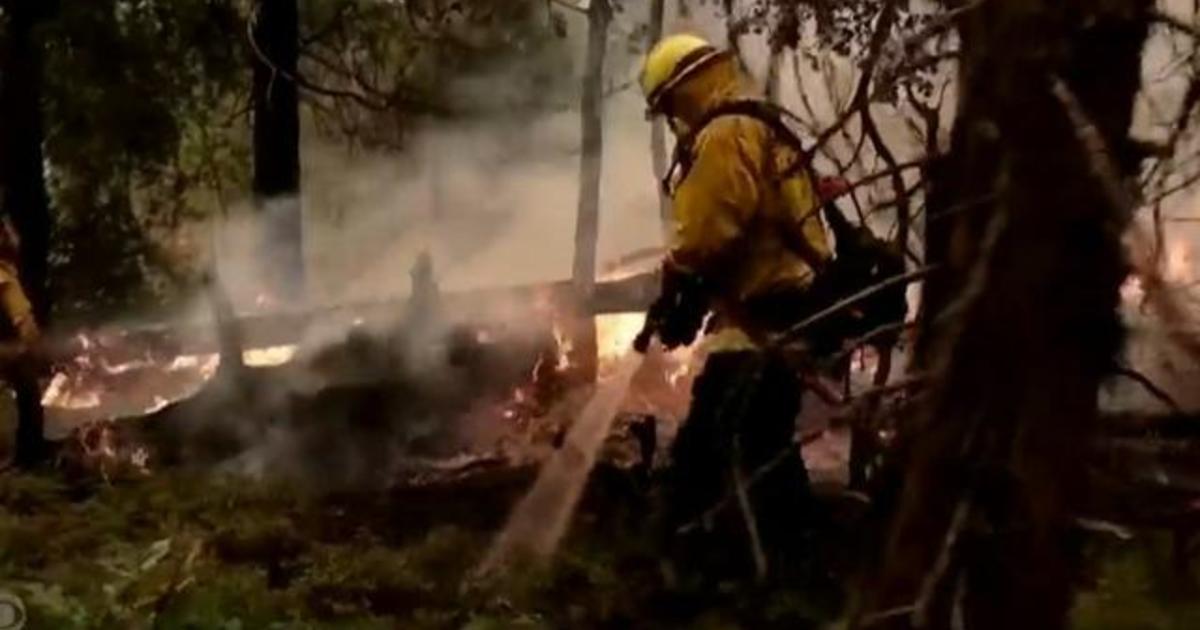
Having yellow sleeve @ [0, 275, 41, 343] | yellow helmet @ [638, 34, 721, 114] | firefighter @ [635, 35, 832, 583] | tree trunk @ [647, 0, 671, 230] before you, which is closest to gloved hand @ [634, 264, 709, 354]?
firefighter @ [635, 35, 832, 583]

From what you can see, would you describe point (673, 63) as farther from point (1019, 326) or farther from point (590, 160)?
point (590, 160)

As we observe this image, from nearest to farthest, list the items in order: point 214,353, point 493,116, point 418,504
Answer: point 418,504 < point 214,353 < point 493,116

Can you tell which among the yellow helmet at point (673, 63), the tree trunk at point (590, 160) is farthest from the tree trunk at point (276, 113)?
the yellow helmet at point (673, 63)

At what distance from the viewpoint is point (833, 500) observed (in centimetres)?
771

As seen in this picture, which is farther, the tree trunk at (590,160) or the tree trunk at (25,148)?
the tree trunk at (590,160)

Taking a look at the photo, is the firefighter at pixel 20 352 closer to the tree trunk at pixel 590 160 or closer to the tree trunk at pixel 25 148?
Result: the tree trunk at pixel 25 148

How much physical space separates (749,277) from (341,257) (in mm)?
14082

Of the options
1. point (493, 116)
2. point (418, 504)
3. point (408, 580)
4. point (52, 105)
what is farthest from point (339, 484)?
point (493, 116)

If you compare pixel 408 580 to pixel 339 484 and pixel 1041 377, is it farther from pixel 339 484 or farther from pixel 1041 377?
pixel 1041 377

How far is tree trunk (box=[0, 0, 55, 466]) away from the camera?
38.9 feet

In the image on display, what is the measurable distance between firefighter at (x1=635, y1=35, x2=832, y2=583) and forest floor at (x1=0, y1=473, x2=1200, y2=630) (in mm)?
371

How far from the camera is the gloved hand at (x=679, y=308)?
677 cm

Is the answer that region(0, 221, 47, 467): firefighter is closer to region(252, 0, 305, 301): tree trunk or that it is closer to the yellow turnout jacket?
the yellow turnout jacket

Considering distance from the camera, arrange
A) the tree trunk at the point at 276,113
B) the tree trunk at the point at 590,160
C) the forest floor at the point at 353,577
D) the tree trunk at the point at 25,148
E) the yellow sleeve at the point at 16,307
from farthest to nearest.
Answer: the tree trunk at the point at 590,160, the tree trunk at the point at 276,113, the tree trunk at the point at 25,148, the yellow sleeve at the point at 16,307, the forest floor at the point at 353,577
